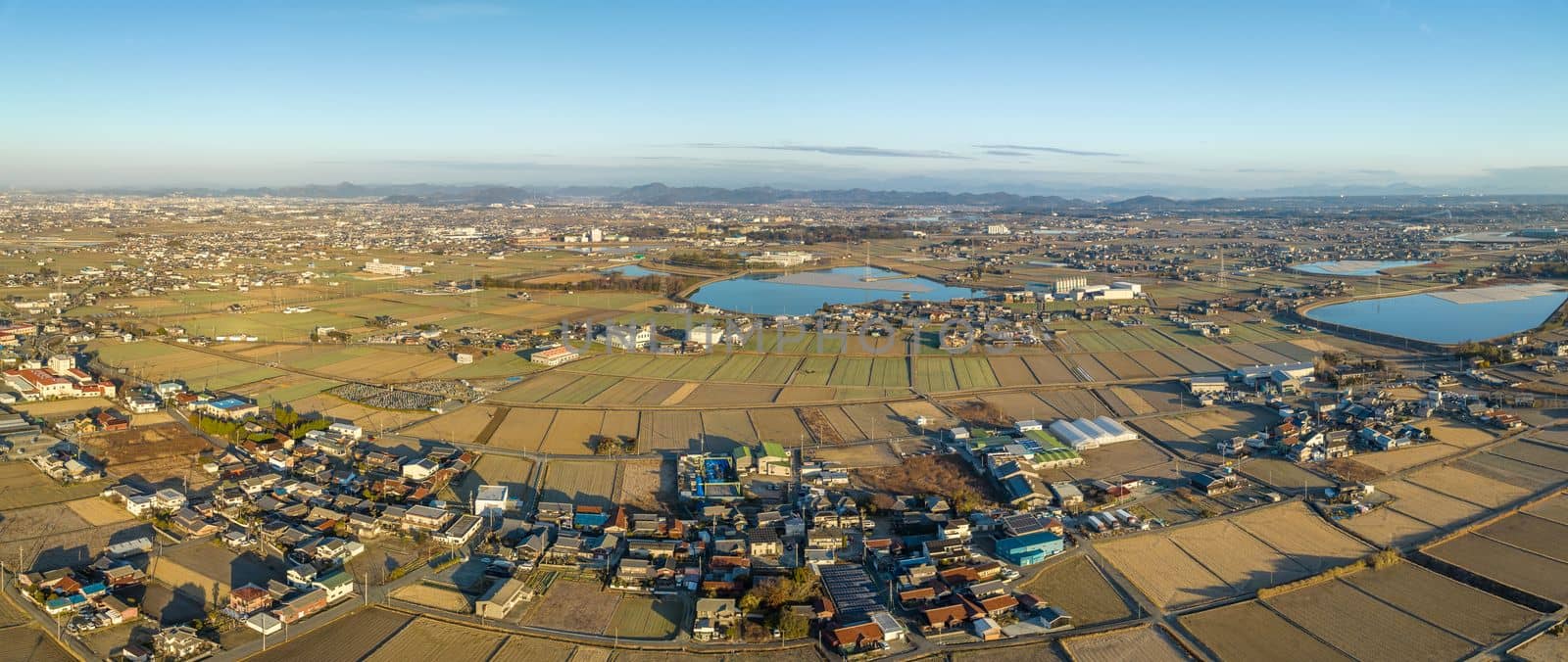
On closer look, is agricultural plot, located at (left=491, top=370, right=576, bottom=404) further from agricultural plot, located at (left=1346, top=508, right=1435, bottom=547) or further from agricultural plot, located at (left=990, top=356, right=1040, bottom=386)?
agricultural plot, located at (left=1346, top=508, right=1435, bottom=547)

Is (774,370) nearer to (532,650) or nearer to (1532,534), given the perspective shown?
(532,650)

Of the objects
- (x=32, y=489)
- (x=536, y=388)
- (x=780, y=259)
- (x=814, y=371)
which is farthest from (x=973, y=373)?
(x=780, y=259)

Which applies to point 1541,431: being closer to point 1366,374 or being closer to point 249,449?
point 1366,374

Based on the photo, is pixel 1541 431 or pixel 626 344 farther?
pixel 626 344

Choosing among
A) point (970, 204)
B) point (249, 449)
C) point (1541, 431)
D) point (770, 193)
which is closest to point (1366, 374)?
point (1541, 431)

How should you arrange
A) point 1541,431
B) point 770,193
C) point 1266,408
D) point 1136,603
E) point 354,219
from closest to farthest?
point 1136,603, point 1541,431, point 1266,408, point 354,219, point 770,193

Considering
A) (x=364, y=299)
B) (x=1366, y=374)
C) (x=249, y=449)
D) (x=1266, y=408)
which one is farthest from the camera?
(x=364, y=299)
